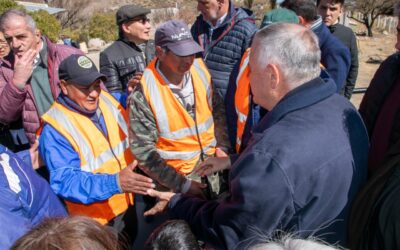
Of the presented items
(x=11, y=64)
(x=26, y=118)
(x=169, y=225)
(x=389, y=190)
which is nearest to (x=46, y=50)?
(x=11, y=64)

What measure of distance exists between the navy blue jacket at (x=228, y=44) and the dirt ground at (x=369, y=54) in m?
4.87

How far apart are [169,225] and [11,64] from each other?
2262 millimetres

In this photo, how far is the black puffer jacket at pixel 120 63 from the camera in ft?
11.6

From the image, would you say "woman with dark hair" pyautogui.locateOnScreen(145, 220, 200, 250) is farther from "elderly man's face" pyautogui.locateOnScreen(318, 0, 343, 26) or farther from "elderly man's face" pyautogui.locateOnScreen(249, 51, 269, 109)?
"elderly man's face" pyautogui.locateOnScreen(318, 0, 343, 26)

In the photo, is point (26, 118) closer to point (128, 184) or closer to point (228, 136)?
point (128, 184)

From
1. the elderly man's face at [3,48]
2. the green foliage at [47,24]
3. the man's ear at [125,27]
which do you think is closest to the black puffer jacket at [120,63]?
the man's ear at [125,27]

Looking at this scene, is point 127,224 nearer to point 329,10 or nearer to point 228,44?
point 228,44

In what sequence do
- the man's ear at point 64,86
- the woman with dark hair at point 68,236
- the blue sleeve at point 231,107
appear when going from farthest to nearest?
the blue sleeve at point 231,107, the man's ear at point 64,86, the woman with dark hair at point 68,236

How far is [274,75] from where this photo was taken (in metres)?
1.70

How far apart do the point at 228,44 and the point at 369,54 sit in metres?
13.1

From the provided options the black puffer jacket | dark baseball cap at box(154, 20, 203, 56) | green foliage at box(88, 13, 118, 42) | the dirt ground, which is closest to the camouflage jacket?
dark baseball cap at box(154, 20, 203, 56)

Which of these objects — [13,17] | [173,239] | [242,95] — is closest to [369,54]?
[242,95]

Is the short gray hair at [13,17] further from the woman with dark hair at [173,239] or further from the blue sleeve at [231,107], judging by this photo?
the woman with dark hair at [173,239]

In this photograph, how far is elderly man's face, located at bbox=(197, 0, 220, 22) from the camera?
10.9 ft
